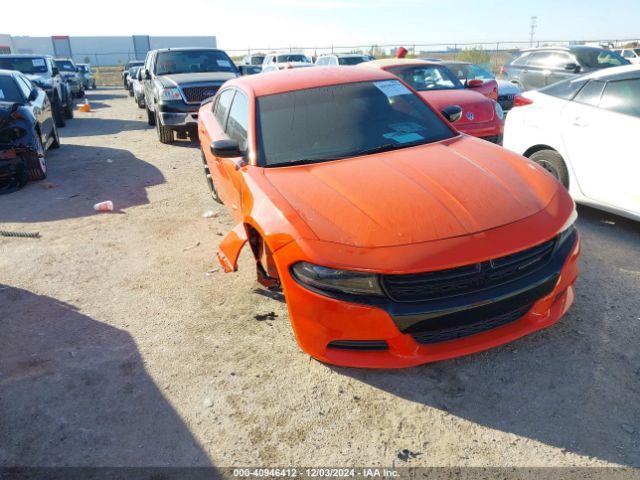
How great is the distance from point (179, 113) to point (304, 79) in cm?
613

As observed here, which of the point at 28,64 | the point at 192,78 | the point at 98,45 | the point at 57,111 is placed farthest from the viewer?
the point at 98,45

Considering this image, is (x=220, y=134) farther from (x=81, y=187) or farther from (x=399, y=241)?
(x=81, y=187)

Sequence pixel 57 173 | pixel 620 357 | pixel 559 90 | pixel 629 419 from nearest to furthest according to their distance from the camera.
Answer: pixel 629 419 → pixel 620 357 → pixel 559 90 → pixel 57 173

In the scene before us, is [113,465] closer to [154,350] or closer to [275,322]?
Answer: [154,350]

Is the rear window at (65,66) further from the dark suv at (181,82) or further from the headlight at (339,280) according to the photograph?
the headlight at (339,280)

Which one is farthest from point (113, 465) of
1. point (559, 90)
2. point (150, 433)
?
point (559, 90)

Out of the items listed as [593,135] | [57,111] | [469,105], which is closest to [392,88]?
[593,135]

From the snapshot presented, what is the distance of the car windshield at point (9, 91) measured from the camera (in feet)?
25.1

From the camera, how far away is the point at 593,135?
15.1 feet

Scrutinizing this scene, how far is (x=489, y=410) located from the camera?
255 cm

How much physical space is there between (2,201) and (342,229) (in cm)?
589

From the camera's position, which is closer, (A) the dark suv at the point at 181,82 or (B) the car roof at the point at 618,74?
(B) the car roof at the point at 618,74

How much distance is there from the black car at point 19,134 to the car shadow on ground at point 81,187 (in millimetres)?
241

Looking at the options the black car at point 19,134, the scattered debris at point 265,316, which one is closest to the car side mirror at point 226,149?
the scattered debris at point 265,316
